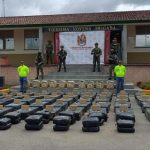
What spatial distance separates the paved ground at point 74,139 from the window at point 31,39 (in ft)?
64.4

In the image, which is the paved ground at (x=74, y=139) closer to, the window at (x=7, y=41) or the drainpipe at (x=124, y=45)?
the drainpipe at (x=124, y=45)

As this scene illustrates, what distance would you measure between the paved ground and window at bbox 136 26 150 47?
17843 mm

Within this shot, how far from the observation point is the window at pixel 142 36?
95.0 feet

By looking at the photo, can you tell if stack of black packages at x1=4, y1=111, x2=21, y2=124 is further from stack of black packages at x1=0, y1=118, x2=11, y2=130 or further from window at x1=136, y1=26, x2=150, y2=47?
window at x1=136, y1=26, x2=150, y2=47

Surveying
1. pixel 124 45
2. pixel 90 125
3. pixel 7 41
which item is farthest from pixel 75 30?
pixel 90 125

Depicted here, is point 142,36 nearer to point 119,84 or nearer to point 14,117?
point 119,84

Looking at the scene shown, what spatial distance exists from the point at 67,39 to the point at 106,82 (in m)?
7.27

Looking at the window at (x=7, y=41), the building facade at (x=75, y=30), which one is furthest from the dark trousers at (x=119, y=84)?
the window at (x=7, y=41)

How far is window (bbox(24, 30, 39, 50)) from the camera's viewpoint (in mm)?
31031

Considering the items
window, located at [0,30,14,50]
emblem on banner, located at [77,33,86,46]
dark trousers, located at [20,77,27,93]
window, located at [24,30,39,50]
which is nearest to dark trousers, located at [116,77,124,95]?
dark trousers, located at [20,77,27,93]

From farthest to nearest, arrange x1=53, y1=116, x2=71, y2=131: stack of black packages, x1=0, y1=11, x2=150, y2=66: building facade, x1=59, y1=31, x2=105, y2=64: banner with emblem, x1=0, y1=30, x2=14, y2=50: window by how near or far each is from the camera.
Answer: x1=0, y1=30, x2=14, y2=50: window, x1=59, y1=31, x2=105, y2=64: banner with emblem, x1=0, y1=11, x2=150, y2=66: building facade, x1=53, y1=116, x2=71, y2=131: stack of black packages

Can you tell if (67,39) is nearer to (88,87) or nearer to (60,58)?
(60,58)

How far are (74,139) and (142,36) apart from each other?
20.3 metres

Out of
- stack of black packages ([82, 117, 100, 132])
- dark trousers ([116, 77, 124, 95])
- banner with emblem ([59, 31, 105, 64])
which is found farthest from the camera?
banner with emblem ([59, 31, 105, 64])
